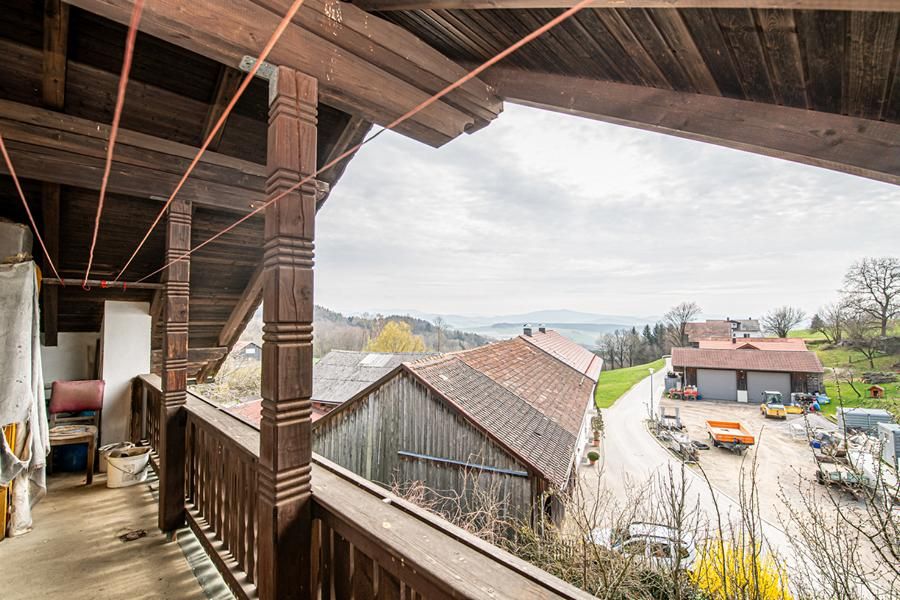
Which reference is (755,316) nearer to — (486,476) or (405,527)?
(486,476)

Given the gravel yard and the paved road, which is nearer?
the paved road

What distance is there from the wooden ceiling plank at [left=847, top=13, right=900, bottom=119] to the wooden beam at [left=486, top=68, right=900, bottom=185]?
4 centimetres

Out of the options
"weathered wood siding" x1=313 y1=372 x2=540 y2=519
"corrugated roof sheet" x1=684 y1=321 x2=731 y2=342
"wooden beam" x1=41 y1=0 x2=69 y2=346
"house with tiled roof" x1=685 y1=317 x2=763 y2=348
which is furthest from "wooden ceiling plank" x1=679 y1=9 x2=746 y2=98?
"corrugated roof sheet" x1=684 y1=321 x2=731 y2=342

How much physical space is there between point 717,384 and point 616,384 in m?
5.31

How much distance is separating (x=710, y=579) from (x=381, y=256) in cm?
4509

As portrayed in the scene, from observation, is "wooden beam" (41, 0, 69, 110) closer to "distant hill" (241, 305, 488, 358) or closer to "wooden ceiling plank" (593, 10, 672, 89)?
"wooden ceiling plank" (593, 10, 672, 89)

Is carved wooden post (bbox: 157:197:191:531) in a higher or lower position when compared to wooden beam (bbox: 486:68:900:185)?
lower

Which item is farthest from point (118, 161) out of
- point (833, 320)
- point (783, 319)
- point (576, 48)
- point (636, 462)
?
point (783, 319)

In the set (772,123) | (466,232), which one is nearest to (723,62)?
(772,123)

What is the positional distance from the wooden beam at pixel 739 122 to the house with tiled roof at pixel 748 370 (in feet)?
80.9

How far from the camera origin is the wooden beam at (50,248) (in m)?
3.03

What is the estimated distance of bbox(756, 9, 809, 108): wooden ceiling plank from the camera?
0.95m

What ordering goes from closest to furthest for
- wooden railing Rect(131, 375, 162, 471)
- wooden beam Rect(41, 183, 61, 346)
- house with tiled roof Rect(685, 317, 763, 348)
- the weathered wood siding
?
wooden beam Rect(41, 183, 61, 346)
wooden railing Rect(131, 375, 162, 471)
the weathered wood siding
house with tiled roof Rect(685, 317, 763, 348)

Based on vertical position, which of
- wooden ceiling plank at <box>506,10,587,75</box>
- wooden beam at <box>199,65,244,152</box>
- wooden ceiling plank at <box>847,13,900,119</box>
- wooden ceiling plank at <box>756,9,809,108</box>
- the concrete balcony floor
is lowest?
the concrete balcony floor
